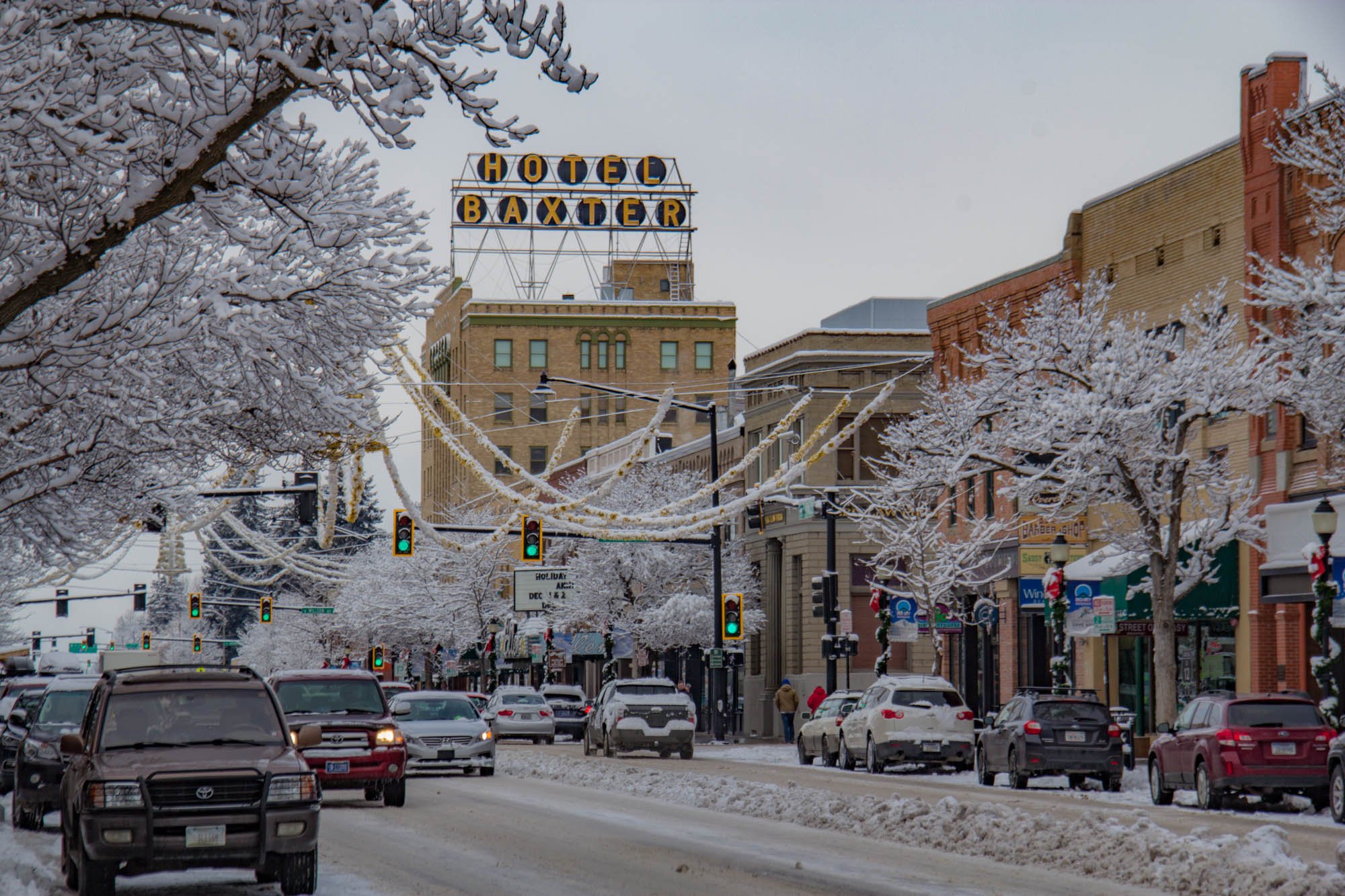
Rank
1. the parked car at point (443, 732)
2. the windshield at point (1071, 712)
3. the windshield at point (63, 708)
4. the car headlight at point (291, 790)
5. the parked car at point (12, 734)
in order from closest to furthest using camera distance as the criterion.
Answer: the car headlight at point (291, 790) < the windshield at point (63, 708) < the parked car at point (12, 734) < the windshield at point (1071, 712) < the parked car at point (443, 732)

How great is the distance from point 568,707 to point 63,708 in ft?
120

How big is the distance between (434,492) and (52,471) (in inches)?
4570

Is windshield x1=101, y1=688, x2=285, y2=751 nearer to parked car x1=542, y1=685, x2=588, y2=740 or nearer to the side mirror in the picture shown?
the side mirror

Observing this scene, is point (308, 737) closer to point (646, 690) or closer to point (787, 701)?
point (646, 690)

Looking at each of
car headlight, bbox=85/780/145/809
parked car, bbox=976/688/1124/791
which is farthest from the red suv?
car headlight, bbox=85/780/145/809

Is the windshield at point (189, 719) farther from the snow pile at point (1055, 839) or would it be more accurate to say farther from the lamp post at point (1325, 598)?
the lamp post at point (1325, 598)

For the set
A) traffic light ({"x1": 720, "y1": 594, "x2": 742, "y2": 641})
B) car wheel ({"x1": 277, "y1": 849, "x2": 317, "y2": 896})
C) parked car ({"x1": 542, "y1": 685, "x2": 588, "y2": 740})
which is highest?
traffic light ({"x1": 720, "y1": 594, "x2": 742, "y2": 641})

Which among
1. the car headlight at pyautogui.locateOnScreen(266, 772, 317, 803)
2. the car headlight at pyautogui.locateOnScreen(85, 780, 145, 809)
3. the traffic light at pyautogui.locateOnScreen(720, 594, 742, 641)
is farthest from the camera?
the traffic light at pyautogui.locateOnScreen(720, 594, 742, 641)

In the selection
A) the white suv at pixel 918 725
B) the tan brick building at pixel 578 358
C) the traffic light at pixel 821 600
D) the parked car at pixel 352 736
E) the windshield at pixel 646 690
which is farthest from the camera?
the tan brick building at pixel 578 358

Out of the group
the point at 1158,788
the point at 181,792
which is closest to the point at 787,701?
the point at 1158,788

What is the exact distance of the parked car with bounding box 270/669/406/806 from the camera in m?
24.6

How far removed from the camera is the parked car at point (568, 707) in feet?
197

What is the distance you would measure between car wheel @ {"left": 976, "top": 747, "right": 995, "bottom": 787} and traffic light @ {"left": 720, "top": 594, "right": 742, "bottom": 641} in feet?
47.1

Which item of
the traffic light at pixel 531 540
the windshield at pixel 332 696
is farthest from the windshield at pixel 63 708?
the traffic light at pixel 531 540
